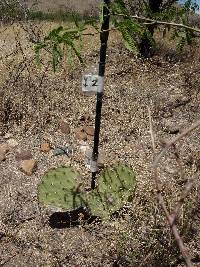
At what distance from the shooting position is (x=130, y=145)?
4121mm

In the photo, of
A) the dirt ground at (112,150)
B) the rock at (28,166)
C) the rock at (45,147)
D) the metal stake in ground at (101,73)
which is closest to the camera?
the metal stake in ground at (101,73)

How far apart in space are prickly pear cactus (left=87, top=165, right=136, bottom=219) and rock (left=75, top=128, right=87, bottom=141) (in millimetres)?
1040

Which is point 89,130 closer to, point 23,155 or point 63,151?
point 63,151

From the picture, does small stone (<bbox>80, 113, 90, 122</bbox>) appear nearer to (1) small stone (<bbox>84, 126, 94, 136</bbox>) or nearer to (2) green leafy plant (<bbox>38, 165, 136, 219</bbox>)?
(1) small stone (<bbox>84, 126, 94, 136</bbox>)

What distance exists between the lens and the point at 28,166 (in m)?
3.79

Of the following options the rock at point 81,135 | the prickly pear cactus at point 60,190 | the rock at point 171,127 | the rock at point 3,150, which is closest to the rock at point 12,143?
the rock at point 3,150

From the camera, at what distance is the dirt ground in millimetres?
2803

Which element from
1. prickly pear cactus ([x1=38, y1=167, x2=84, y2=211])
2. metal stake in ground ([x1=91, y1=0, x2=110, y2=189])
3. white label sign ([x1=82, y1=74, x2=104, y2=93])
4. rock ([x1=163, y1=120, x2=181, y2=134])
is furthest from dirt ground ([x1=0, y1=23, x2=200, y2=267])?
white label sign ([x1=82, y1=74, x2=104, y2=93])

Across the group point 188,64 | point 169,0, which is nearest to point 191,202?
point 188,64

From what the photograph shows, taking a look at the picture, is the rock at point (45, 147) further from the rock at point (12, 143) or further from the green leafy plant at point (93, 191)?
the green leafy plant at point (93, 191)

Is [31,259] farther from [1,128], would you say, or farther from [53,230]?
[1,128]

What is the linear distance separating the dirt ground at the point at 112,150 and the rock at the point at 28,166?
47 mm

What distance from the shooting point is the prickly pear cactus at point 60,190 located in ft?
10.2

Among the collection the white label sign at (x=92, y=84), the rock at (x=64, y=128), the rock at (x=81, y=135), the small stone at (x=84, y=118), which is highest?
the white label sign at (x=92, y=84)
